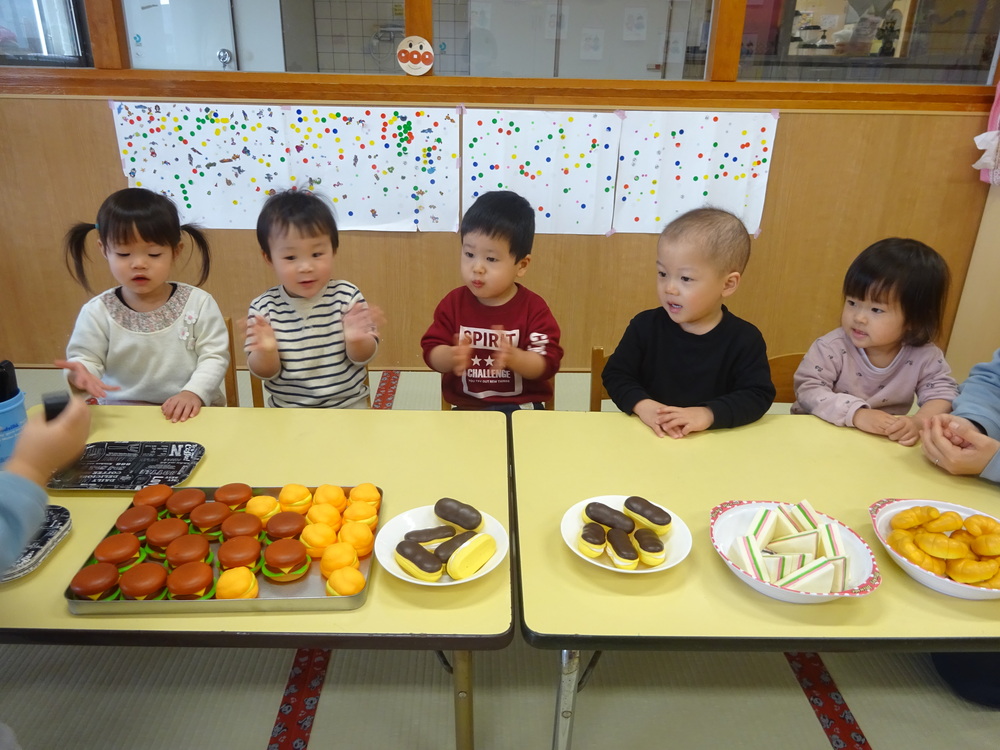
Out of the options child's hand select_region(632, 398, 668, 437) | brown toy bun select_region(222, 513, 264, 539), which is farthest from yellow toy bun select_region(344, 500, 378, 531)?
child's hand select_region(632, 398, 668, 437)

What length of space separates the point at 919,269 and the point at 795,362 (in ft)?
1.14

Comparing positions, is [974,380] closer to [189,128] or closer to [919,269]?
[919,269]

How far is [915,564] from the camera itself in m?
0.82

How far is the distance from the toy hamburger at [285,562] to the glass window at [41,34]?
2679 mm

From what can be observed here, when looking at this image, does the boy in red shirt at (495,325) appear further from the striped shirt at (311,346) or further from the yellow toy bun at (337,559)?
the yellow toy bun at (337,559)

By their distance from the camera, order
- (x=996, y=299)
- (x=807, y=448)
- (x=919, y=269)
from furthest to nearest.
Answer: (x=996, y=299), (x=919, y=269), (x=807, y=448)

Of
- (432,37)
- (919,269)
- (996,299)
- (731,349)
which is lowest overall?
(996,299)

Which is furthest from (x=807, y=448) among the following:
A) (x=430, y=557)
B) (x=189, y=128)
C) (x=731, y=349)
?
(x=189, y=128)

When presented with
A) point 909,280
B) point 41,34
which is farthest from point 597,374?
point 41,34

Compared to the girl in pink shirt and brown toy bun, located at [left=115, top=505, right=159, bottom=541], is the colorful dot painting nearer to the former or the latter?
the girl in pink shirt

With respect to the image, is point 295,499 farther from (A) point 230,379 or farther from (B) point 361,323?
(A) point 230,379

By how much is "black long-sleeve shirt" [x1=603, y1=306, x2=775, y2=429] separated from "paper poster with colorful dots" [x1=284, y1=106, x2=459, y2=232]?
1483 millimetres

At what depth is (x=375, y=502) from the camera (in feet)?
3.07

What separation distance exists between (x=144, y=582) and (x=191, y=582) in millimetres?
54
